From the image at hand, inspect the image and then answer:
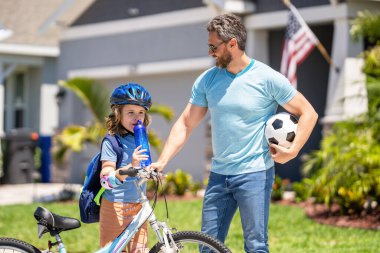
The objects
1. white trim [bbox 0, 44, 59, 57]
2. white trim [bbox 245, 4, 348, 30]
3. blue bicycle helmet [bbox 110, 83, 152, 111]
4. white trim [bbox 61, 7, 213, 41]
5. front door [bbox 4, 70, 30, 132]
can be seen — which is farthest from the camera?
front door [bbox 4, 70, 30, 132]

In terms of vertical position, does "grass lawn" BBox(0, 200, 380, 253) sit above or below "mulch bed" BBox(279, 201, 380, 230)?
below

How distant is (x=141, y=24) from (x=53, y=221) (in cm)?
1247

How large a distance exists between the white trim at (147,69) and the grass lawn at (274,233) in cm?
351

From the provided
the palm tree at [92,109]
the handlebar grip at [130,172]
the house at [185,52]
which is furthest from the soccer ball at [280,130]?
the palm tree at [92,109]

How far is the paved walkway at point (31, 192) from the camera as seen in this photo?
15336mm

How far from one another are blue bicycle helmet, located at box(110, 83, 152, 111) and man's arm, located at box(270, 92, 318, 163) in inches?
34.6

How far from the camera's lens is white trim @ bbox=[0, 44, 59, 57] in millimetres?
21175

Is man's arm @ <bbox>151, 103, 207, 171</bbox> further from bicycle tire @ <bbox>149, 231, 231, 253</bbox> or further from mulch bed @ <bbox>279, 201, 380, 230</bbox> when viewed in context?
mulch bed @ <bbox>279, 201, 380, 230</bbox>

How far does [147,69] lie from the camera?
17.1m

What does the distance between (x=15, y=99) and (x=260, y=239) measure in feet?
60.8

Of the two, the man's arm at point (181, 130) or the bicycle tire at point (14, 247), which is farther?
the man's arm at point (181, 130)

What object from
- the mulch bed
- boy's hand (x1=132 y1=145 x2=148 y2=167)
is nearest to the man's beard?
boy's hand (x1=132 y1=145 x2=148 y2=167)

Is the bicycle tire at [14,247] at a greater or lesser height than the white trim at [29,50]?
lesser

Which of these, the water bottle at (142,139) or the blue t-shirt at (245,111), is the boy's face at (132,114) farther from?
the blue t-shirt at (245,111)
